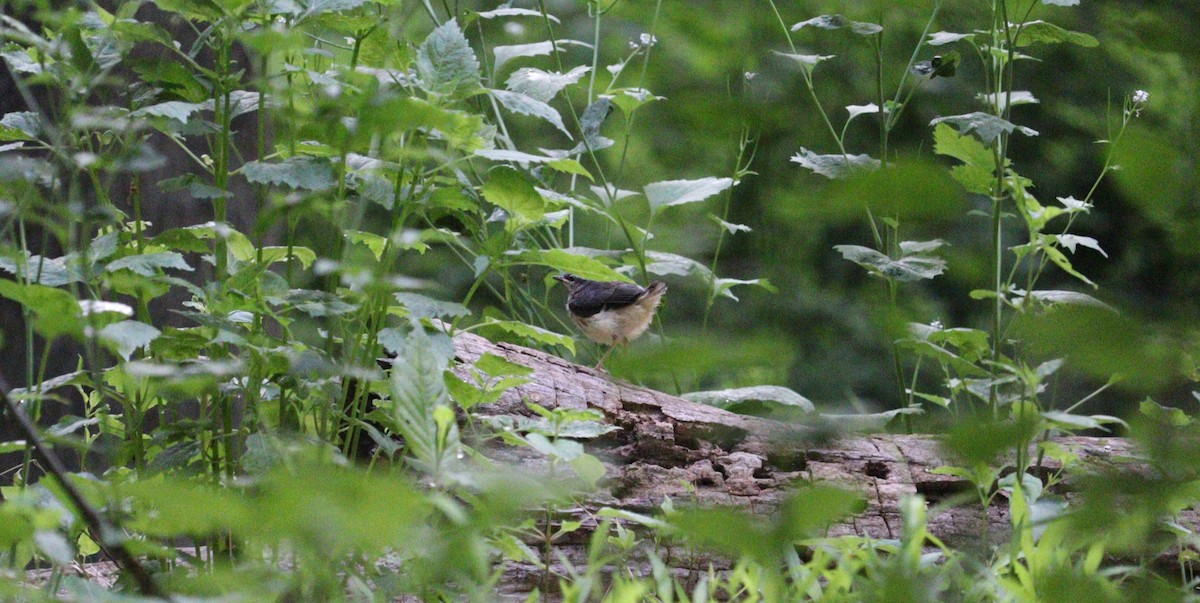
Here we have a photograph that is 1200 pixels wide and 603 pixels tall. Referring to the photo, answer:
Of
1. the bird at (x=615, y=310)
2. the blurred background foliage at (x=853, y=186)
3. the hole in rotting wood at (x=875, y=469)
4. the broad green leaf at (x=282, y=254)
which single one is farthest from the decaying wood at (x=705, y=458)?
the bird at (x=615, y=310)

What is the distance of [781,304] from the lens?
237 cm

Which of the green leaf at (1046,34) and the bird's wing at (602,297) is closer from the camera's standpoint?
the green leaf at (1046,34)

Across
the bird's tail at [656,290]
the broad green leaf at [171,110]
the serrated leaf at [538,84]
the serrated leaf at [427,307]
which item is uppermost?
the broad green leaf at [171,110]

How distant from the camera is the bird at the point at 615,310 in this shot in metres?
3.24

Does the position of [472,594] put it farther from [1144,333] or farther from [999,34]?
[999,34]

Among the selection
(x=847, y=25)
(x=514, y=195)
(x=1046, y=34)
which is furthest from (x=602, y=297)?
→ (x=514, y=195)

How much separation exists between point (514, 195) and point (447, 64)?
0.20 meters

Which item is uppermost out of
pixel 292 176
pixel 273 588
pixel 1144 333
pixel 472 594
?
pixel 1144 333

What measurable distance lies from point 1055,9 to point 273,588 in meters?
2.12

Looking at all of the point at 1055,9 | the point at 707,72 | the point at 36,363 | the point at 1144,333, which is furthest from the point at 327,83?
the point at 1055,9

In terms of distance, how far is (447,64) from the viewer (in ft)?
4.36

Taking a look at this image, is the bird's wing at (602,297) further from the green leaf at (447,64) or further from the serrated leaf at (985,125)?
the green leaf at (447,64)

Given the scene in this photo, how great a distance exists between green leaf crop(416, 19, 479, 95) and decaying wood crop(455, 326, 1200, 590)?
0.85 metres

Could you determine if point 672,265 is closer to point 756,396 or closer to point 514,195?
point 756,396
